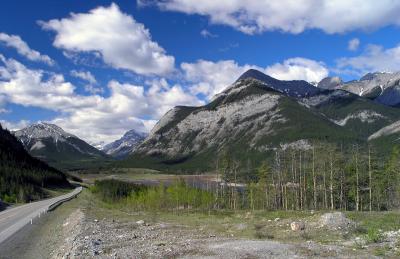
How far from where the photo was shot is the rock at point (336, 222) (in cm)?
4566

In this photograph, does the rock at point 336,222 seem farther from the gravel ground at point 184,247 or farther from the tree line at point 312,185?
the tree line at point 312,185

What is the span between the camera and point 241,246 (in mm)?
36531

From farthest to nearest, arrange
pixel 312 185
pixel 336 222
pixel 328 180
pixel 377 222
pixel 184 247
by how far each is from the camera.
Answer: pixel 312 185 < pixel 328 180 < pixel 377 222 < pixel 336 222 < pixel 184 247

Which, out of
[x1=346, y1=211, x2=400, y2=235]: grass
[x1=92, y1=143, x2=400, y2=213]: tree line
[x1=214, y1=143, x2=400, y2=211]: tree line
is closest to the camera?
[x1=346, y1=211, x2=400, y2=235]: grass

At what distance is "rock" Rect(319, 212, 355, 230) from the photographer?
150 feet

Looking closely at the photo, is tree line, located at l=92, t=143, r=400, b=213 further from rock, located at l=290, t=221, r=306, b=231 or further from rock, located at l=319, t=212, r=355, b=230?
rock, located at l=290, t=221, r=306, b=231

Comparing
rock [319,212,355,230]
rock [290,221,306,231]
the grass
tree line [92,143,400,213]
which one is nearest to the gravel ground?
rock [290,221,306,231]

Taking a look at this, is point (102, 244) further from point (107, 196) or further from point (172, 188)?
point (107, 196)

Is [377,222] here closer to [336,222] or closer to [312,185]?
[336,222]

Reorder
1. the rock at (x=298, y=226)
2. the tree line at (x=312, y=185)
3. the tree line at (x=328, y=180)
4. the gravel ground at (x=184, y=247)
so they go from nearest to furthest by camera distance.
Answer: the gravel ground at (x=184, y=247)
the rock at (x=298, y=226)
the tree line at (x=328, y=180)
the tree line at (x=312, y=185)

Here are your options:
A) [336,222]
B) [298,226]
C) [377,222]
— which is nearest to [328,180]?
[377,222]

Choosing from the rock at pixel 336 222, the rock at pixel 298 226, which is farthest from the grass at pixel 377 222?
the rock at pixel 298 226

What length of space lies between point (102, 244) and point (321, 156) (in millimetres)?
63204

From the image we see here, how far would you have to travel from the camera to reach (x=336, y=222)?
4672 centimetres
